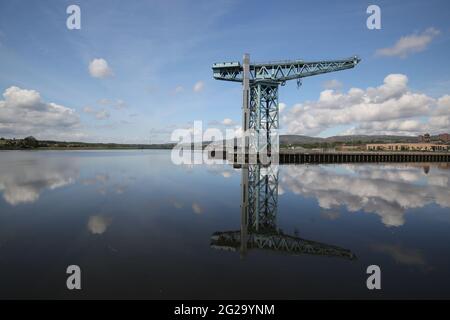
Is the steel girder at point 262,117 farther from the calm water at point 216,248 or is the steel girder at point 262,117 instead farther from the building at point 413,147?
the building at point 413,147

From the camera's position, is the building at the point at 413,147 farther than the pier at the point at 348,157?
Yes

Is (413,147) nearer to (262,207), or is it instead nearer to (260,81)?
(260,81)

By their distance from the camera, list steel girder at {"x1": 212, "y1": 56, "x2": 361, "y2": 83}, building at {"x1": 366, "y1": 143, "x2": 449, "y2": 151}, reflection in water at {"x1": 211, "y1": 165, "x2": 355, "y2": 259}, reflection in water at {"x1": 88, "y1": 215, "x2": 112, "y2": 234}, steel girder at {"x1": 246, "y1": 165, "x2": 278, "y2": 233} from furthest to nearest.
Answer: building at {"x1": 366, "y1": 143, "x2": 449, "y2": 151}
steel girder at {"x1": 212, "y1": 56, "x2": 361, "y2": 83}
steel girder at {"x1": 246, "y1": 165, "x2": 278, "y2": 233}
reflection in water at {"x1": 88, "y1": 215, "x2": 112, "y2": 234}
reflection in water at {"x1": 211, "y1": 165, "x2": 355, "y2": 259}

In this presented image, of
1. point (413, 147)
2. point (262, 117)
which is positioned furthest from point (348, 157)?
point (413, 147)

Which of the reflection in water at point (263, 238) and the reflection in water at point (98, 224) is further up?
the reflection in water at point (98, 224)

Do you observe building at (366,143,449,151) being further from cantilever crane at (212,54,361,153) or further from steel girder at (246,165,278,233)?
steel girder at (246,165,278,233)

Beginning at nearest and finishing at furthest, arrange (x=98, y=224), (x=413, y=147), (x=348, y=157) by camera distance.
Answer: (x=98, y=224)
(x=348, y=157)
(x=413, y=147)

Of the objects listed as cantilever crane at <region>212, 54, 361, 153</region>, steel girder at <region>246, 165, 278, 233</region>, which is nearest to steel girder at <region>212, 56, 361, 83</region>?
cantilever crane at <region>212, 54, 361, 153</region>

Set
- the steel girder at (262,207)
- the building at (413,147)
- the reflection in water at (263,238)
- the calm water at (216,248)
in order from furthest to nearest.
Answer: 1. the building at (413,147)
2. the steel girder at (262,207)
3. the reflection in water at (263,238)
4. the calm water at (216,248)

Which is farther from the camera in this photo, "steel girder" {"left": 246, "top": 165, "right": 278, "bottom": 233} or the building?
the building

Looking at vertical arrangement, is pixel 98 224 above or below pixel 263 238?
above

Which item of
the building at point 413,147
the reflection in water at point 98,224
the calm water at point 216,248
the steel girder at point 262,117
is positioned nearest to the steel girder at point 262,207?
the calm water at point 216,248

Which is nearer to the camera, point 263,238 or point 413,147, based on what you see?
point 263,238
